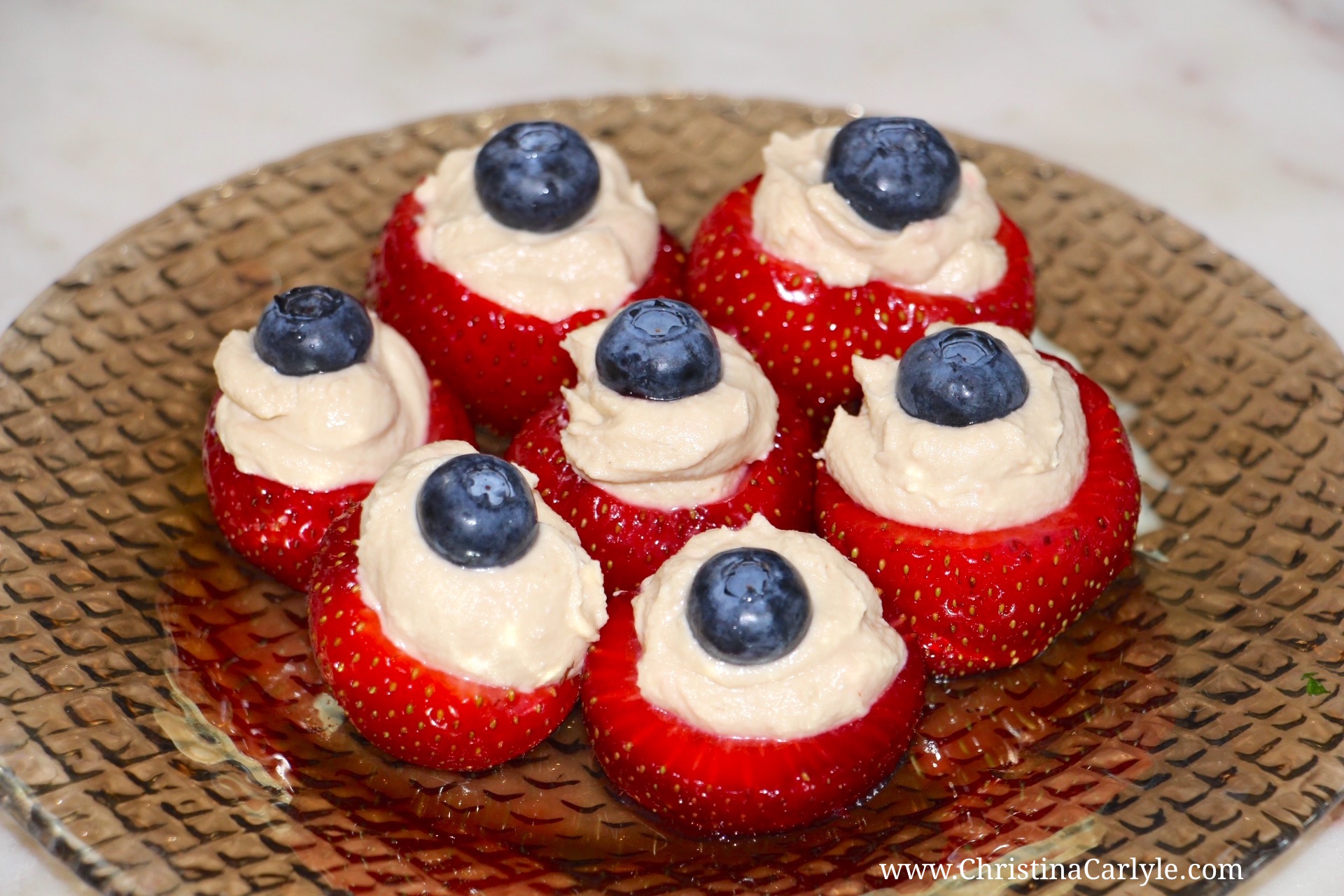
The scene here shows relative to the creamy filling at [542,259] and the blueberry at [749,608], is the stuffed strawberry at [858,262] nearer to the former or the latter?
the creamy filling at [542,259]

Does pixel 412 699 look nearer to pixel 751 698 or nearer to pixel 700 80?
pixel 751 698

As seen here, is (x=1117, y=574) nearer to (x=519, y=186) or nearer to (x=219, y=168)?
(x=519, y=186)

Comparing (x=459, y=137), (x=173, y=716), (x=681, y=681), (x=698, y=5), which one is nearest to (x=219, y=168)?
(x=459, y=137)

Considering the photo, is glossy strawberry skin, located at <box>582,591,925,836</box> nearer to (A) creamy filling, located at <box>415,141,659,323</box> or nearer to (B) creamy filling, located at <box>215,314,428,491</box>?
(B) creamy filling, located at <box>215,314,428,491</box>

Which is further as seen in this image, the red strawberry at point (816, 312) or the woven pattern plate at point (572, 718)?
the red strawberry at point (816, 312)

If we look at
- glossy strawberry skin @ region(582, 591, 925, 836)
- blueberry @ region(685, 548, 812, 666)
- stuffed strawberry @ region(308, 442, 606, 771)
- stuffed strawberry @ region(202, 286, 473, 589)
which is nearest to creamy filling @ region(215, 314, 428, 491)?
stuffed strawberry @ region(202, 286, 473, 589)

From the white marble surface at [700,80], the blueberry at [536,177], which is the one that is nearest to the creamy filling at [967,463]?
the blueberry at [536,177]
